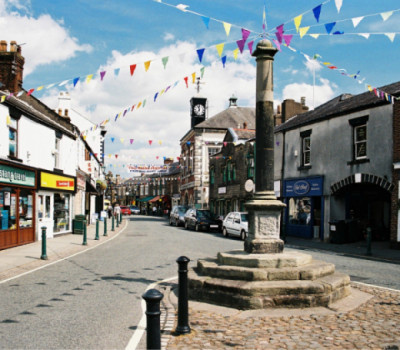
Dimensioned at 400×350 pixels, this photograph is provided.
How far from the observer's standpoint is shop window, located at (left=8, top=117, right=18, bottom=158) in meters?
16.6

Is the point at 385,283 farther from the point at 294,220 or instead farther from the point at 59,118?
the point at 59,118

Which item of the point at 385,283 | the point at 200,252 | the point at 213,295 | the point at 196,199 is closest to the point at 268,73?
the point at 213,295

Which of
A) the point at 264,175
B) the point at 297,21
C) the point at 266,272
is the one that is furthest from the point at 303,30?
the point at 266,272

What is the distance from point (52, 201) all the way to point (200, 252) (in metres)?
9.55

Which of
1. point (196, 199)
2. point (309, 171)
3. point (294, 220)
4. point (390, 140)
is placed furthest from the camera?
point (196, 199)

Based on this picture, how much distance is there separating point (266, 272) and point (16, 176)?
12618mm

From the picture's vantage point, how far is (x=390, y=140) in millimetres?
18000

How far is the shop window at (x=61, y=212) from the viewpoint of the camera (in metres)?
22.0

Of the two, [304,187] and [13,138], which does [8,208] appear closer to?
[13,138]

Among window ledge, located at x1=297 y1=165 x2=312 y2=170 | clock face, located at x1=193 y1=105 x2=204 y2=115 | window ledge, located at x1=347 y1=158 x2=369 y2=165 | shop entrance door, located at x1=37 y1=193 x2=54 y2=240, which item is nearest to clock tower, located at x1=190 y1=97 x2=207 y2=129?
clock face, located at x1=193 y1=105 x2=204 y2=115

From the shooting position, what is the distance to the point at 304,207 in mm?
24312

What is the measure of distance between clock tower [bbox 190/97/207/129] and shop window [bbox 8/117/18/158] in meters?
37.3

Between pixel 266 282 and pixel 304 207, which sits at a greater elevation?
pixel 304 207

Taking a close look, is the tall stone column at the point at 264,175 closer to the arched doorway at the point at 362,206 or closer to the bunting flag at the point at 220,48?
the bunting flag at the point at 220,48
